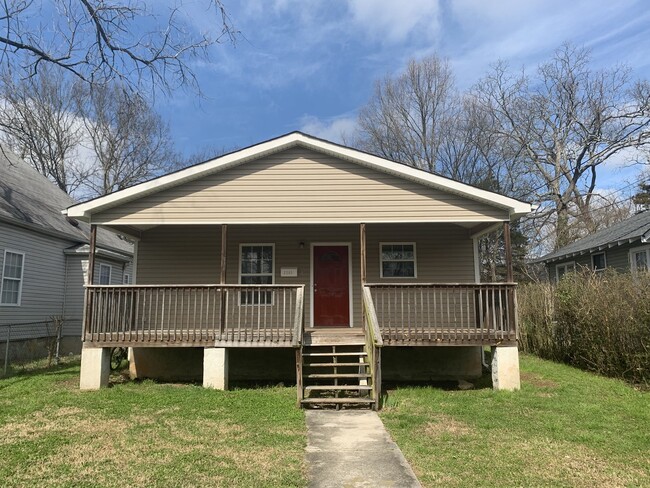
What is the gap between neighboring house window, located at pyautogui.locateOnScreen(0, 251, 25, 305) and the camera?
12.4 metres

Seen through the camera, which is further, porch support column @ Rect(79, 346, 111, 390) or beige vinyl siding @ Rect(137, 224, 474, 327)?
beige vinyl siding @ Rect(137, 224, 474, 327)

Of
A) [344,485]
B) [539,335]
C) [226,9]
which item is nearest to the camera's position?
[344,485]

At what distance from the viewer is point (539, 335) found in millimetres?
12367

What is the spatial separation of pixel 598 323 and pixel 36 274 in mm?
14619

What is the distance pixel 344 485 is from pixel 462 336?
4.82 m

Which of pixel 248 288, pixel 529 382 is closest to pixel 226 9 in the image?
pixel 248 288

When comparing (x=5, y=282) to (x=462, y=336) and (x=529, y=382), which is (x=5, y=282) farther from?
(x=529, y=382)

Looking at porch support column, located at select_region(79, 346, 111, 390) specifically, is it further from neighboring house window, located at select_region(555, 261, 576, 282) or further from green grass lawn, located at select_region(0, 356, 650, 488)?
neighboring house window, located at select_region(555, 261, 576, 282)

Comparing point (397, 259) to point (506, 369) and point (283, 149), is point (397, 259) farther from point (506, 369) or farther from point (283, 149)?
point (283, 149)

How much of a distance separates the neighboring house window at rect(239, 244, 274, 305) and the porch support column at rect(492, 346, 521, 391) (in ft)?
17.2

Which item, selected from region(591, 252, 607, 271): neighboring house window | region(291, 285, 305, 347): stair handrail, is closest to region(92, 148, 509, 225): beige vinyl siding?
region(291, 285, 305, 347): stair handrail

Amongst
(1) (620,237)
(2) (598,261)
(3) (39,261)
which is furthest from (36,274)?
(2) (598,261)

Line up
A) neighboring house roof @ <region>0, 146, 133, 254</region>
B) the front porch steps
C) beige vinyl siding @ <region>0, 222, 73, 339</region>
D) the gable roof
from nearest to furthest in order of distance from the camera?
the front porch steps, the gable roof, beige vinyl siding @ <region>0, 222, 73, 339</region>, neighboring house roof @ <region>0, 146, 133, 254</region>

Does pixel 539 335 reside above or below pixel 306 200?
below
